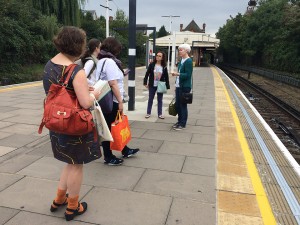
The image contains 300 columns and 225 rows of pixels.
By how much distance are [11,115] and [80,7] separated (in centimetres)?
1924

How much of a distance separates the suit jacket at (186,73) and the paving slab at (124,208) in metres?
3.16

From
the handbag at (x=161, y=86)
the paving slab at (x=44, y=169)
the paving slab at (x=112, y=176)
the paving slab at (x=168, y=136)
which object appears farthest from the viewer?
the handbag at (x=161, y=86)

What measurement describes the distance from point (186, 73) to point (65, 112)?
3.89 meters

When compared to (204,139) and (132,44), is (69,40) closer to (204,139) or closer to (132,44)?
(204,139)

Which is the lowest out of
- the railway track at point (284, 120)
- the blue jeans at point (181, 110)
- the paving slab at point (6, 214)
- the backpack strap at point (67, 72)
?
the railway track at point (284, 120)

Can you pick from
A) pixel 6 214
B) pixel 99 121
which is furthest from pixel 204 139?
pixel 6 214

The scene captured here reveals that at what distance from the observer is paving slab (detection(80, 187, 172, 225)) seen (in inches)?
117

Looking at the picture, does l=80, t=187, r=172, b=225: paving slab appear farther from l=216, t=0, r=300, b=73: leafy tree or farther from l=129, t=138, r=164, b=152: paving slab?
l=216, t=0, r=300, b=73: leafy tree

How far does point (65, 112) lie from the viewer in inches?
99.2

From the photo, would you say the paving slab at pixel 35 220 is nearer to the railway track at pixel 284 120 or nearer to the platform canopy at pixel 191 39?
the railway track at pixel 284 120

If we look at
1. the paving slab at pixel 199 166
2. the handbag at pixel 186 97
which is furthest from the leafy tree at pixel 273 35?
the paving slab at pixel 199 166

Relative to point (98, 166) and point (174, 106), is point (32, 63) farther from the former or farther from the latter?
point (98, 166)

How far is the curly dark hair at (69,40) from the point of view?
8.58ft

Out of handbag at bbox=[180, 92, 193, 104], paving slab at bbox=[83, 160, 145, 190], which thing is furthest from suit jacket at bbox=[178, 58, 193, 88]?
paving slab at bbox=[83, 160, 145, 190]
